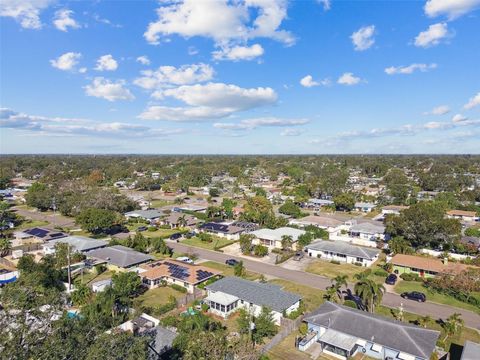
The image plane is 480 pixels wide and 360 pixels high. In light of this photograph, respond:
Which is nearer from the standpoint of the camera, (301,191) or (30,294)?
(30,294)

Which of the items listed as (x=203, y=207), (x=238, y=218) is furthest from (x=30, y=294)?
(x=203, y=207)

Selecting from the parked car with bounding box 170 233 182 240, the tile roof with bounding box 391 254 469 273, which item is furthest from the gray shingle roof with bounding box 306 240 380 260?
the parked car with bounding box 170 233 182 240

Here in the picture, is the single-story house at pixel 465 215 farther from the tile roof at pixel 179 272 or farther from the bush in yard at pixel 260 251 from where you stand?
the tile roof at pixel 179 272

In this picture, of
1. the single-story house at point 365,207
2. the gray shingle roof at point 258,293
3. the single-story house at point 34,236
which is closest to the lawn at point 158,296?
the gray shingle roof at point 258,293

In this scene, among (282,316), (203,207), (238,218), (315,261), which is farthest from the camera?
(203,207)

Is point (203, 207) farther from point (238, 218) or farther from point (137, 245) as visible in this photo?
point (137, 245)
